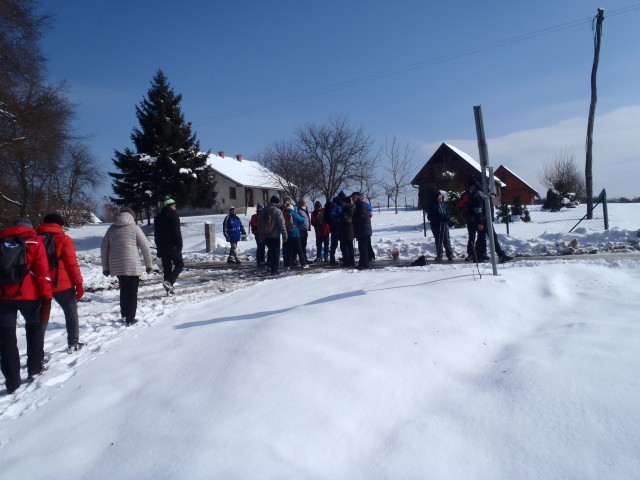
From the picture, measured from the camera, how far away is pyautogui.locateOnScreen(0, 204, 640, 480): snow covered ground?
2.70m

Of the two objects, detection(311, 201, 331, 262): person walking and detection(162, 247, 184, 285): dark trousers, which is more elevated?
detection(311, 201, 331, 262): person walking

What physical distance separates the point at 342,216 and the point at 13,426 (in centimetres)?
784

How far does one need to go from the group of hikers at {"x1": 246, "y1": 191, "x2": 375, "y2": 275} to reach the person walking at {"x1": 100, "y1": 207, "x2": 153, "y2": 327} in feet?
12.8

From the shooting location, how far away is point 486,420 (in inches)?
117

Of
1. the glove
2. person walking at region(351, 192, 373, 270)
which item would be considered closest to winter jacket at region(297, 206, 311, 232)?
person walking at region(351, 192, 373, 270)

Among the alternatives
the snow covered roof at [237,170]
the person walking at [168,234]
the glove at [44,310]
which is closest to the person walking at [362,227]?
the person walking at [168,234]

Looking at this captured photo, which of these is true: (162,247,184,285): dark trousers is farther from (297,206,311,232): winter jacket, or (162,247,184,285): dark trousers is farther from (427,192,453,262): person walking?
(427,192,453,262): person walking

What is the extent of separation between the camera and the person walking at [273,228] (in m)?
10.3

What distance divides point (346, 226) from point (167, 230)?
408 centimetres

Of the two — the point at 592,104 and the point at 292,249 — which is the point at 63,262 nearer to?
the point at 292,249

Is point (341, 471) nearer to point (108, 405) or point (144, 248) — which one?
point (108, 405)

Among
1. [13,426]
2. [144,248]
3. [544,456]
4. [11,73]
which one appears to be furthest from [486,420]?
[11,73]

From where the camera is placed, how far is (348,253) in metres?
Result: 10.9

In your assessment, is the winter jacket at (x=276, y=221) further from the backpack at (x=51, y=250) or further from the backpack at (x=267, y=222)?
the backpack at (x=51, y=250)
